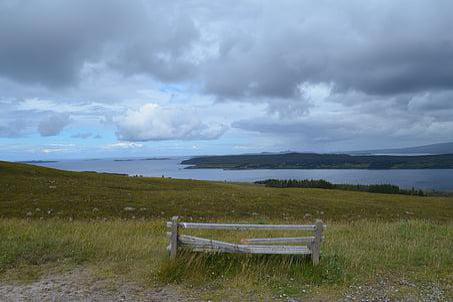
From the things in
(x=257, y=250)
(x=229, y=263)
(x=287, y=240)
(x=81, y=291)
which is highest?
(x=287, y=240)

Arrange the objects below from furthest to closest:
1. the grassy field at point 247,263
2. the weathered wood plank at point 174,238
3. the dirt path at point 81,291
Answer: the weathered wood plank at point 174,238, the grassy field at point 247,263, the dirt path at point 81,291

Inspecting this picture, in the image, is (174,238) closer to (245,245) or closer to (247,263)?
(245,245)

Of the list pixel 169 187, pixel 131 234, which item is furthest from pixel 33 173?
pixel 131 234

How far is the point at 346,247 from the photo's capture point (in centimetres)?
1077

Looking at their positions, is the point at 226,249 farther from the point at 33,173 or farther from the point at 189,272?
the point at 33,173

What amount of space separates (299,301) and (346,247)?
4.27 meters

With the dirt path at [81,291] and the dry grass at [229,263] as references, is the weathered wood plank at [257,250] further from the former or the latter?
the dirt path at [81,291]

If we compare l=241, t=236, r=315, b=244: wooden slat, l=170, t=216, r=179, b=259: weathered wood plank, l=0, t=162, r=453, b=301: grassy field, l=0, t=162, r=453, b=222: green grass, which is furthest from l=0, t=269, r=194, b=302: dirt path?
l=0, t=162, r=453, b=222: green grass

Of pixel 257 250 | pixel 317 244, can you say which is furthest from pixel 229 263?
pixel 317 244

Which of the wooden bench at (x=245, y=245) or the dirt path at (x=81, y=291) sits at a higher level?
the wooden bench at (x=245, y=245)

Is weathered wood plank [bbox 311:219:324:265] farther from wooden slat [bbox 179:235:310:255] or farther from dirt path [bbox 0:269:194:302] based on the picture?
dirt path [bbox 0:269:194:302]

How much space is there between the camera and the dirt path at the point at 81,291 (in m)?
7.02

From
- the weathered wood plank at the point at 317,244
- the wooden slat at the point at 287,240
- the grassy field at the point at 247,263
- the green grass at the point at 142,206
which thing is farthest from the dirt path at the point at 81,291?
the green grass at the point at 142,206

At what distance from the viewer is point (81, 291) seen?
7359 millimetres
